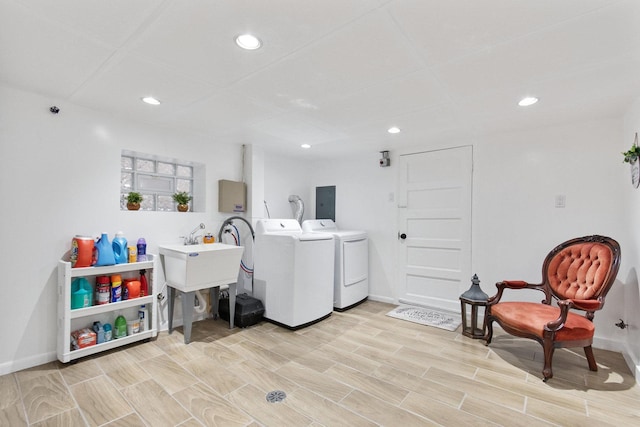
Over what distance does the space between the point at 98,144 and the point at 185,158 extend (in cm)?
80

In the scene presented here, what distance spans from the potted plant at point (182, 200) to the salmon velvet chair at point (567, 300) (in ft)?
10.7

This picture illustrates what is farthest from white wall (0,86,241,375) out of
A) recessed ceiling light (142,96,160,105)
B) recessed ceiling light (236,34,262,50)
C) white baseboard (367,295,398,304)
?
white baseboard (367,295,398,304)

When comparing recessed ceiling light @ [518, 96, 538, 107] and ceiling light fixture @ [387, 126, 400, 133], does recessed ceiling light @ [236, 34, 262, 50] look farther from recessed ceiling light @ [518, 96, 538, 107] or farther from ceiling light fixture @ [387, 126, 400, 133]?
recessed ceiling light @ [518, 96, 538, 107]

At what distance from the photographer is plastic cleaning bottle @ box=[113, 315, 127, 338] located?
106 inches

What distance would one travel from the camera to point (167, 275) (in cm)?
304

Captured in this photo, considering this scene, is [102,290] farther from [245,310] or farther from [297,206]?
[297,206]

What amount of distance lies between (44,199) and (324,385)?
8.64ft

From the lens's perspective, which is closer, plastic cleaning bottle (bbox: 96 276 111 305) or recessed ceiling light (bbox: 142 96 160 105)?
recessed ceiling light (bbox: 142 96 160 105)

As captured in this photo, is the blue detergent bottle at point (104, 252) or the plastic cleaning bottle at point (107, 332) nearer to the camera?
the blue detergent bottle at point (104, 252)

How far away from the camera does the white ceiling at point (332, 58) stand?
1362 millimetres

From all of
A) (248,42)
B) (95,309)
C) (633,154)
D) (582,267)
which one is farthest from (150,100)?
(582,267)

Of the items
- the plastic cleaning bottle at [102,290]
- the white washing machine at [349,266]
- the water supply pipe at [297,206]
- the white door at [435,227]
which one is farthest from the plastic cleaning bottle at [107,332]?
the white door at [435,227]

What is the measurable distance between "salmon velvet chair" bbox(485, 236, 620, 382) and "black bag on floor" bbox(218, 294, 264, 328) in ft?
7.62

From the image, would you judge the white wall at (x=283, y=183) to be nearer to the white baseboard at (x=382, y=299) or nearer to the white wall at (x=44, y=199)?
the white baseboard at (x=382, y=299)
